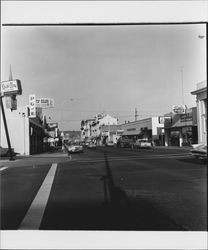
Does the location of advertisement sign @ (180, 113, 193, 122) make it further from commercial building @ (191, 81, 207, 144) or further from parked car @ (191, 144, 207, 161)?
parked car @ (191, 144, 207, 161)

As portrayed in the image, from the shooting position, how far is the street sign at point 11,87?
14.8ft

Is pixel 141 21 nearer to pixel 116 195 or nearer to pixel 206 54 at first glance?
pixel 206 54

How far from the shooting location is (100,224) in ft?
16.6

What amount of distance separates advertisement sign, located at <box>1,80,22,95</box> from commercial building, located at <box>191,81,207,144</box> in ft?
7.93

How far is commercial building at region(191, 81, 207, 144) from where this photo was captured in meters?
3.99


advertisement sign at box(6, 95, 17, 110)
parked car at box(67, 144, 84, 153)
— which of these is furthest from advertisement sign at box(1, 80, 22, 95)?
parked car at box(67, 144, 84, 153)

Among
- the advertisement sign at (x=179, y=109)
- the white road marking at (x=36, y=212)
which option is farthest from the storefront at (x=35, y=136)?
the advertisement sign at (x=179, y=109)

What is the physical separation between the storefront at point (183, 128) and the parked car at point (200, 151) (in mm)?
101

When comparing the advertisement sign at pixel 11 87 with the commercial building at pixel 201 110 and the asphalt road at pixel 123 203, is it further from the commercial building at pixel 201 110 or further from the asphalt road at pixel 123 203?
the commercial building at pixel 201 110

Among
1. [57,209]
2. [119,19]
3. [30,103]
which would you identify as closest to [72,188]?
[57,209]

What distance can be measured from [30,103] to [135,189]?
11.5 ft

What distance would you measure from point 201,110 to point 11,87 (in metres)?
2.52

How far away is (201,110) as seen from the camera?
→ 407 cm

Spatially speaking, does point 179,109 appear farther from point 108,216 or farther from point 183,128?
point 108,216
